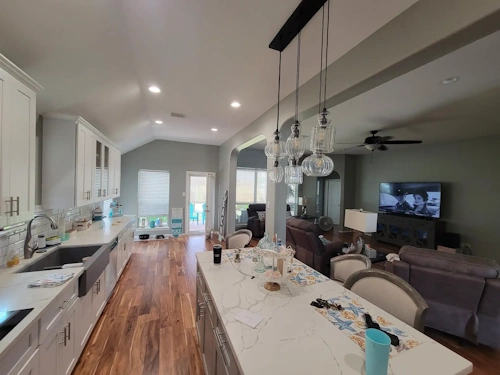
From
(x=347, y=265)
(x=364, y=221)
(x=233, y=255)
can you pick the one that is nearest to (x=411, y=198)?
(x=364, y=221)

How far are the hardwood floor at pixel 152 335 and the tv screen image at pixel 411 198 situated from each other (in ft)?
13.7

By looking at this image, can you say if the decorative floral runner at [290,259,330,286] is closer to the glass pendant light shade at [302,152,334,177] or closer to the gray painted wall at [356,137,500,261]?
the glass pendant light shade at [302,152,334,177]

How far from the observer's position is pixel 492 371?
6.24ft

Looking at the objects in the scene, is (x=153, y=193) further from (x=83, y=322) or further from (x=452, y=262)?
(x=452, y=262)

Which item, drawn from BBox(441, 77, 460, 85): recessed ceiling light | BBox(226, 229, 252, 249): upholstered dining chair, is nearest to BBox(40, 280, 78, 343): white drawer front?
BBox(226, 229, 252, 249): upholstered dining chair

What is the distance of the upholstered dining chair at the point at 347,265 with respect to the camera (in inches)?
76.4

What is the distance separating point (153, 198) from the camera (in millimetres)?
6266

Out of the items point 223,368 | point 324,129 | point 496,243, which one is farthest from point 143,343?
point 496,243

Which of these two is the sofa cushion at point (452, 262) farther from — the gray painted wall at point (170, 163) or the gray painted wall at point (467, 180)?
the gray painted wall at point (170, 163)

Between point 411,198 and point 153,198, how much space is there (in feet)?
24.6

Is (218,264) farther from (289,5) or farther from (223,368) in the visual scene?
(289,5)

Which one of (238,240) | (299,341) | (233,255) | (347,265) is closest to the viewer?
(299,341)

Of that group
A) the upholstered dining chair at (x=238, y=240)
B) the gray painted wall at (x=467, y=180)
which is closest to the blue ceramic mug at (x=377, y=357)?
the upholstered dining chair at (x=238, y=240)

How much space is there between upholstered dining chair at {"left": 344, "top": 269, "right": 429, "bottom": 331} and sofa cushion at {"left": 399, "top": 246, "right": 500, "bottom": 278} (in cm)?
120
